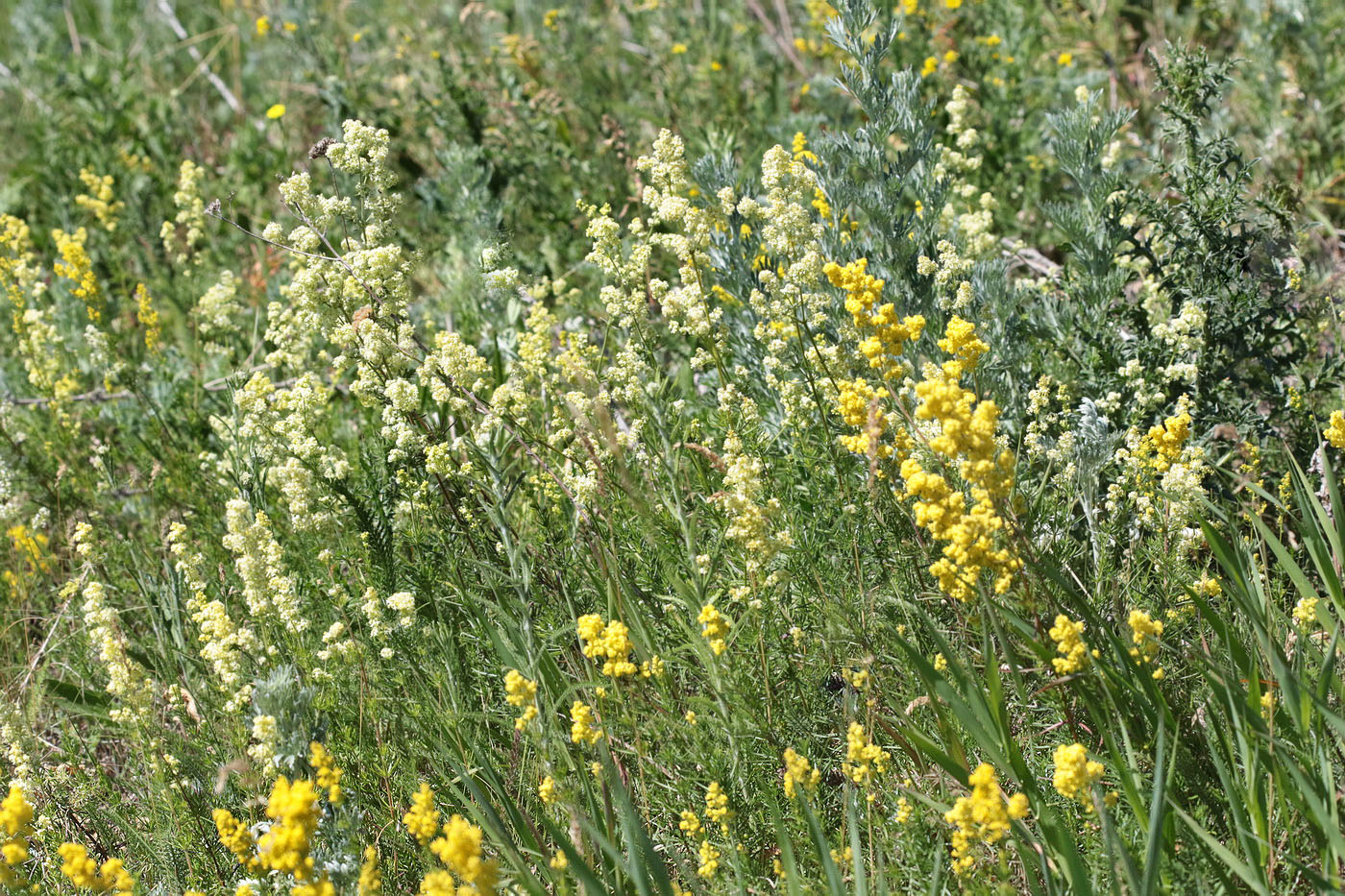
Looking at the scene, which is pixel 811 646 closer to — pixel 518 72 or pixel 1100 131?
pixel 1100 131

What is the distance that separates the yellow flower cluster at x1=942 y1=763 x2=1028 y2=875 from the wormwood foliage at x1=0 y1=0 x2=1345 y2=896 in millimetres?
10

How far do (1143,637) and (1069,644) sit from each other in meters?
0.22

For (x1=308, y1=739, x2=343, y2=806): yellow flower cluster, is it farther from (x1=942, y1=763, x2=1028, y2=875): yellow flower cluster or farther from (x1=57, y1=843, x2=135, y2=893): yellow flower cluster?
(x1=942, y1=763, x2=1028, y2=875): yellow flower cluster

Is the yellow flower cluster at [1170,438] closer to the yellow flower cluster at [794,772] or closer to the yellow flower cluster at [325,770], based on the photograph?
the yellow flower cluster at [794,772]

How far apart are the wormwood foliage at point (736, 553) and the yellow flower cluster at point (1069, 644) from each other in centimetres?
1

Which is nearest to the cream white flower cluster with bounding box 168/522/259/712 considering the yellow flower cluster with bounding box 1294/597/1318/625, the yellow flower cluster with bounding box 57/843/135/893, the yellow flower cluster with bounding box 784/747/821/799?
the yellow flower cluster with bounding box 57/843/135/893

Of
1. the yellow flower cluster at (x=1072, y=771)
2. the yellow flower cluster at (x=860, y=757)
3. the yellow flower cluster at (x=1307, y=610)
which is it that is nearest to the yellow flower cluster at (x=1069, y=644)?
the yellow flower cluster at (x=1072, y=771)

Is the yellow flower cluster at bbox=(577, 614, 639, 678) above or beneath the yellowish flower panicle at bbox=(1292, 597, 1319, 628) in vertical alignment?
above

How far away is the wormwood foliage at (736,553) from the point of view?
82.6 inches

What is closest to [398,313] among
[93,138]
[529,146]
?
[529,146]

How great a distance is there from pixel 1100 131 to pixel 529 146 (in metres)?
3.12

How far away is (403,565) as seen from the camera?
3.10m

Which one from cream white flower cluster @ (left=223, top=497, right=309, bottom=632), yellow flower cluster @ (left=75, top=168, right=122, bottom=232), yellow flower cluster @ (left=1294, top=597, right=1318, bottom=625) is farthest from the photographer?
yellow flower cluster @ (left=75, top=168, right=122, bottom=232)

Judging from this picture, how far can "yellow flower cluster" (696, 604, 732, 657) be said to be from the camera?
2229 mm
